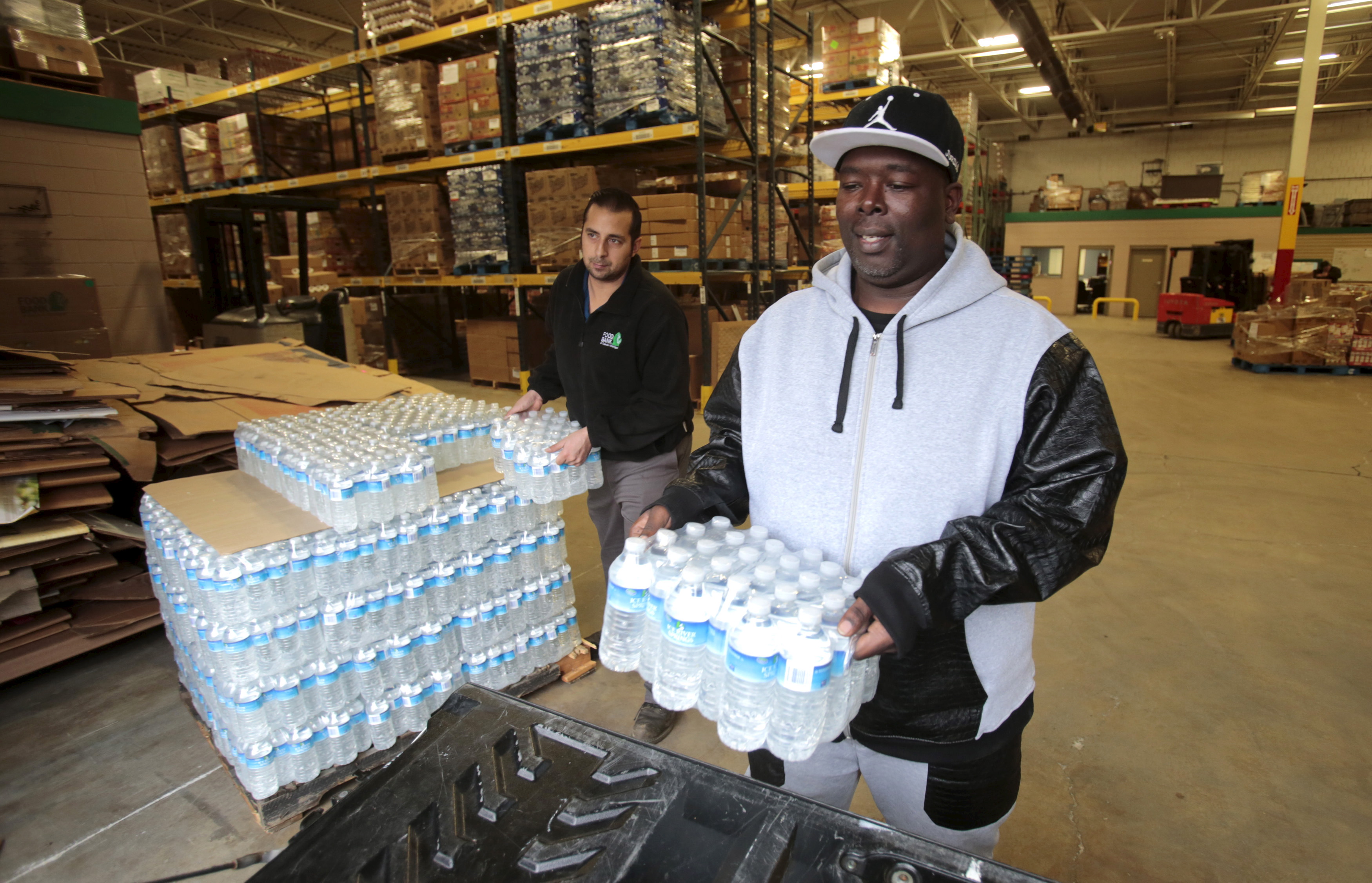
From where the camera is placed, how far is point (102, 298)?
595 cm

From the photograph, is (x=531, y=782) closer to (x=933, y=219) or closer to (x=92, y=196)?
(x=933, y=219)

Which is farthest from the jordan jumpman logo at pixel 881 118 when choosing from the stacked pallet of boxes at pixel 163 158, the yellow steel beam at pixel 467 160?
the stacked pallet of boxes at pixel 163 158

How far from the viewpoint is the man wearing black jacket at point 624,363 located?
2.65 m

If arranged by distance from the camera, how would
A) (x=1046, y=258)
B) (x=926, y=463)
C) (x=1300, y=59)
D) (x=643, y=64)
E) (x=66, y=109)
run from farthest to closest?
(x=1046, y=258) → (x=1300, y=59) → (x=643, y=64) → (x=66, y=109) → (x=926, y=463)

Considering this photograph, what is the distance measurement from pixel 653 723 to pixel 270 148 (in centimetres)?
985

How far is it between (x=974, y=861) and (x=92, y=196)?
7.61 metres

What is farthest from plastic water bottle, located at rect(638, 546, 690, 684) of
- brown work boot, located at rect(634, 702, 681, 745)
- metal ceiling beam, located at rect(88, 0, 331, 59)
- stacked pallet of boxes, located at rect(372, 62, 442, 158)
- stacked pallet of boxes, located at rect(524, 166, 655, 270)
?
metal ceiling beam, located at rect(88, 0, 331, 59)

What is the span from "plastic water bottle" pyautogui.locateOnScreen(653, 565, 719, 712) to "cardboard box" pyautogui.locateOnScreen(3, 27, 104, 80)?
272 inches

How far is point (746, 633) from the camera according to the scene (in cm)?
110

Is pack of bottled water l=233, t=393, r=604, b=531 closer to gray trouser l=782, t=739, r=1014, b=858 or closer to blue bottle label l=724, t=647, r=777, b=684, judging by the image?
gray trouser l=782, t=739, r=1014, b=858

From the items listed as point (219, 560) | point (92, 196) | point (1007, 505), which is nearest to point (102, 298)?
point (92, 196)

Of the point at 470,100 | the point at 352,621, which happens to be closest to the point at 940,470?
the point at 352,621

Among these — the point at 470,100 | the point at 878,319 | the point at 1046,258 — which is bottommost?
the point at 878,319

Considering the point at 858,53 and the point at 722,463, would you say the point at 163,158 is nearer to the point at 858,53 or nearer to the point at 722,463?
the point at 858,53
